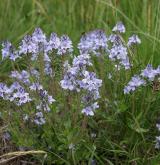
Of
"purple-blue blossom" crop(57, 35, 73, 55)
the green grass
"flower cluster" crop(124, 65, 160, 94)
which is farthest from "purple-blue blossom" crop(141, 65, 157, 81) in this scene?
"purple-blue blossom" crop(57, 35, 73, 55)

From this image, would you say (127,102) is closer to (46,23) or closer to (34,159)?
(34,159)

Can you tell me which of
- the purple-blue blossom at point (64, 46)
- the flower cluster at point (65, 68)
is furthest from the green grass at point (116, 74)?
the purple-blue blossom at point (64, 46)

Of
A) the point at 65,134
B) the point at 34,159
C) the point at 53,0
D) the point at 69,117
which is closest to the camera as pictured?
the point at 65,134

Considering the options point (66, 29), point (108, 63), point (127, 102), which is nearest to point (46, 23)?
point (66, 29)

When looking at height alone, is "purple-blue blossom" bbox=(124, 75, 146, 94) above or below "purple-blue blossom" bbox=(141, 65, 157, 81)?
below

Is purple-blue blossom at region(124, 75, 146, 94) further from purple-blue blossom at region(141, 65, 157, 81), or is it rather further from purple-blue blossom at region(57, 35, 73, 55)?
purple-blue blossom at region(57, 35, 73, 55)

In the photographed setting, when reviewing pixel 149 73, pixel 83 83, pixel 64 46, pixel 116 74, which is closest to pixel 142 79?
pixel 149 73

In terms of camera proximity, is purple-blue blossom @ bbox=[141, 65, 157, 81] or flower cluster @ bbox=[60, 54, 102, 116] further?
purple-blue blossom @ bbox=[141, 65, 157, 81]

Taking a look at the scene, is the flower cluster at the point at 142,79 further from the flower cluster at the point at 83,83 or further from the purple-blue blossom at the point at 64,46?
the purple-blue blossom at the point at 64,46
